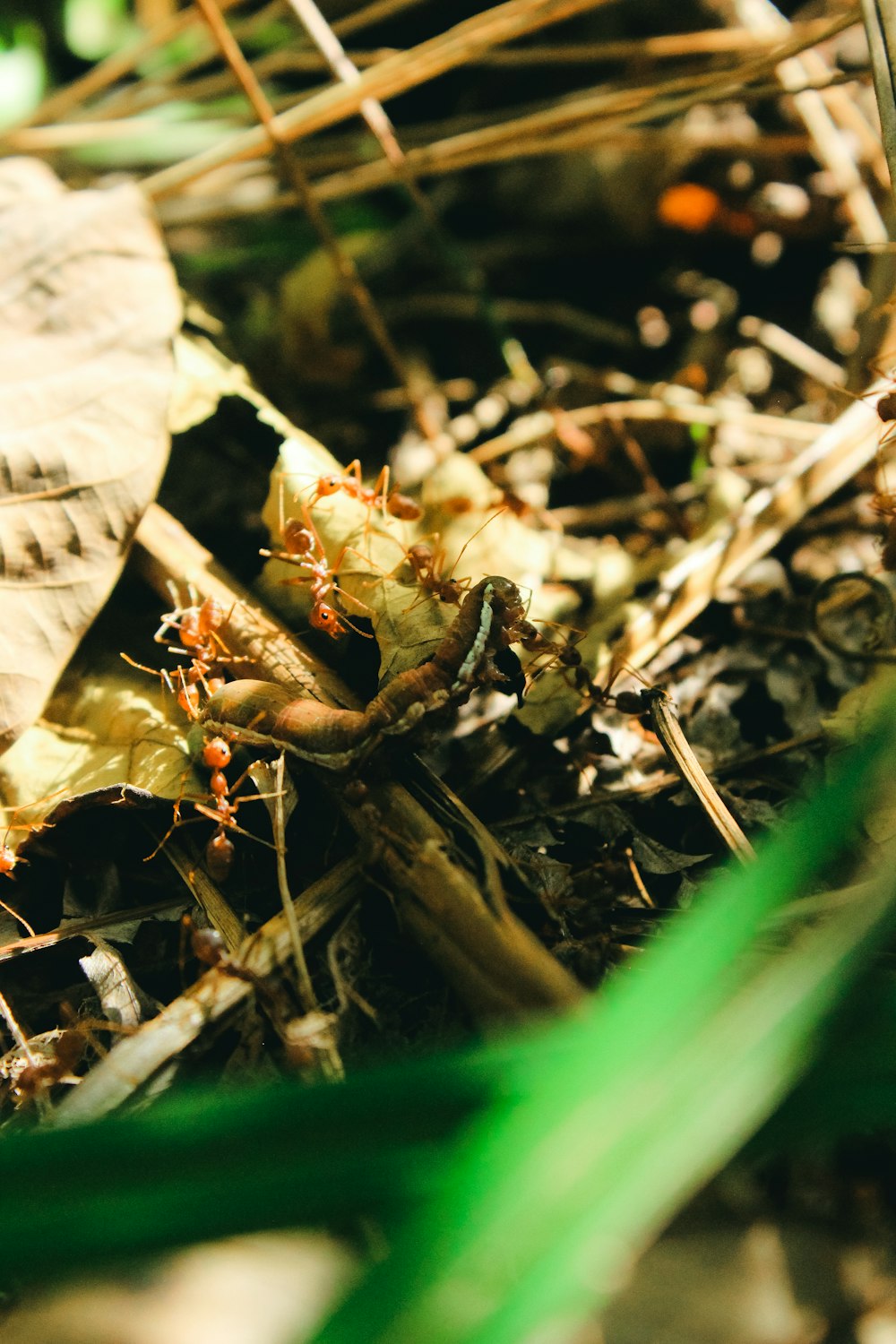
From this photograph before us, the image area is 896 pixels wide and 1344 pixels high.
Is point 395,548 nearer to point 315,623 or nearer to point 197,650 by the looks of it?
point 315,623

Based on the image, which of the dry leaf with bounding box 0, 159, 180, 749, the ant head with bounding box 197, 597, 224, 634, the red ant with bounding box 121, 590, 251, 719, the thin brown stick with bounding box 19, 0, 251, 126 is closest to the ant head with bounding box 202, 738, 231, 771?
the red ant with bounding box 121, 590, 251, 719

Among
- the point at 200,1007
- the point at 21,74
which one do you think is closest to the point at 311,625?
the point at 200,1007

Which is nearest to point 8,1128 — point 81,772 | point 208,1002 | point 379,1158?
point 208,1002

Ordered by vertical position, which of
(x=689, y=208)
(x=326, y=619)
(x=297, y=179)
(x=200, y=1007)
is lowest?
(x=200, y=1007)

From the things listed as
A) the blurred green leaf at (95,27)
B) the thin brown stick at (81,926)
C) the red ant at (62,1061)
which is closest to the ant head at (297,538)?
the thin brown stick at (81,926)

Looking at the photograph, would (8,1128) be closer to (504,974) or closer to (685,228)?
(504,974)

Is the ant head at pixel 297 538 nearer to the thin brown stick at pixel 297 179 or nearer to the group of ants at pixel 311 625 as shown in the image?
the group of ants at pixel 311 625
